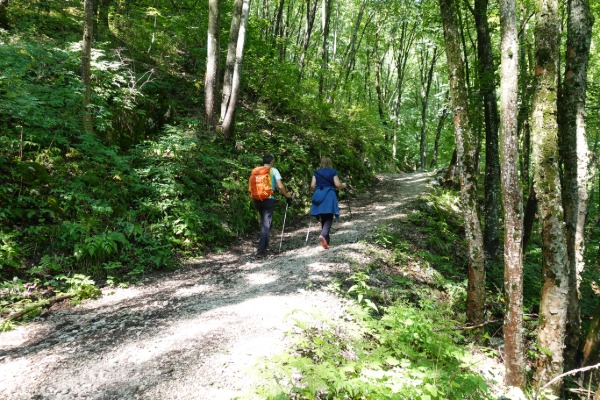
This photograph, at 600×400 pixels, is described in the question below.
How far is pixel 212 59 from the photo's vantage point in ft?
35.5

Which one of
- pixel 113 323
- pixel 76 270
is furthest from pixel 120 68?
pixel 113 323

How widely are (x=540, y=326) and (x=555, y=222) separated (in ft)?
4.72

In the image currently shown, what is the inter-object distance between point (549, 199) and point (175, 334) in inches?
208

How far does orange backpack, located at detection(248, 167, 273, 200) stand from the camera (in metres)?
7.77

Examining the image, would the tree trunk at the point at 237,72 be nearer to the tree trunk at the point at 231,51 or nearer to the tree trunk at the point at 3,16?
the tree trunk at the point at 231,51

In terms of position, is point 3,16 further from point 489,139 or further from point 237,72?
point 489,139

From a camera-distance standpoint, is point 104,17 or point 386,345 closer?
point 386,345

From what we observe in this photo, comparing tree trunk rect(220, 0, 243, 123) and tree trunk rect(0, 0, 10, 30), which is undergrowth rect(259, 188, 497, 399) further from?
tree trunk rect(0, 0, 10, 30)

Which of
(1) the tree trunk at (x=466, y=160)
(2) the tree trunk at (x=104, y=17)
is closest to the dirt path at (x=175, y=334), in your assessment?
(1) the tree trunk at (x=466, y=160)

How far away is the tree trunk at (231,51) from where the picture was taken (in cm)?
1131

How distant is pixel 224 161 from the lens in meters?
10.5

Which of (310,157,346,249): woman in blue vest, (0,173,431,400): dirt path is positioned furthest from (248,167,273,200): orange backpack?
(0,173,431,400): dirt path

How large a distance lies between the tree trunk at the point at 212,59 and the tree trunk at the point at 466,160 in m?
7.24

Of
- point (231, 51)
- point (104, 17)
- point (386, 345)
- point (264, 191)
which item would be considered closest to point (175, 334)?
point (386, 345)
